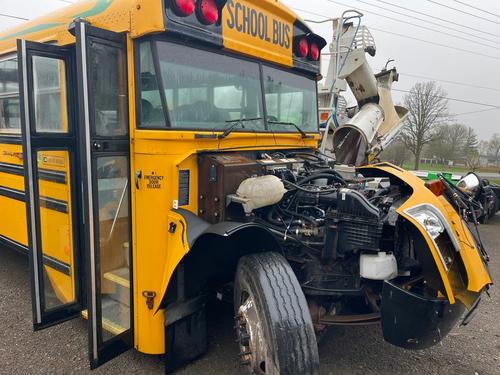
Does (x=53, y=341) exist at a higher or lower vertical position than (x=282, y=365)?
lower

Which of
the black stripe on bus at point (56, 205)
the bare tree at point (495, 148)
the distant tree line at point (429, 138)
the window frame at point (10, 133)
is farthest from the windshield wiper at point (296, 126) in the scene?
the bare tree at point (495, 148)

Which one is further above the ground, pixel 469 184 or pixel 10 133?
pixel 10 133

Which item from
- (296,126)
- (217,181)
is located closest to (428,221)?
(217,181)

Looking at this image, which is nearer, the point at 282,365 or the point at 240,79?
the point at 282,365

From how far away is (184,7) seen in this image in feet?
7.99

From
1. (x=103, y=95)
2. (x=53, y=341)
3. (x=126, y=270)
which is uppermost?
(x=103, y=95)

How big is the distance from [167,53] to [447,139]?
33864 millimetres

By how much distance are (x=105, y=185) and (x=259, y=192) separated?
100cm

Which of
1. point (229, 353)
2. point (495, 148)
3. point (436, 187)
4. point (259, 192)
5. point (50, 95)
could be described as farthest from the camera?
point (495, 148)

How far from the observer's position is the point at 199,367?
2822mm

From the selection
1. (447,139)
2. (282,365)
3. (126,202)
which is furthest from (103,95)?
(447,139)

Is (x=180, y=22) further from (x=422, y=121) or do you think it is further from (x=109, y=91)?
(x=422, y=121)

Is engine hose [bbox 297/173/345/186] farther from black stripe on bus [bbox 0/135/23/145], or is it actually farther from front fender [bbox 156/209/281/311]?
black stripe on bus [bbox 0/135/23/145]

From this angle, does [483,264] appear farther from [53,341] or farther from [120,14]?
[53,341]
